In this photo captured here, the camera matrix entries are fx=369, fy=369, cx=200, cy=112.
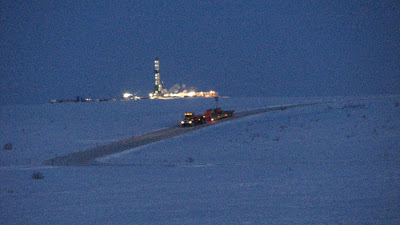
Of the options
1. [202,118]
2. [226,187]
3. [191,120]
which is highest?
[202,118]

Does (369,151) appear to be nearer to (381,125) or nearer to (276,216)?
(381,125)

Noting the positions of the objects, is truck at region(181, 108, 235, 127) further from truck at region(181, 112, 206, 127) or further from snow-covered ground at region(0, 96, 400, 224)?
snow-covered ground at region(0, 96, 400, 224)

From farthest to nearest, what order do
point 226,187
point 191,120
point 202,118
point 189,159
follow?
point 202,118
point 191,120
point 189,159
point 226,187

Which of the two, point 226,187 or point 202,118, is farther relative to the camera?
point 202,118

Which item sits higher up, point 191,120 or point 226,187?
point 191,120

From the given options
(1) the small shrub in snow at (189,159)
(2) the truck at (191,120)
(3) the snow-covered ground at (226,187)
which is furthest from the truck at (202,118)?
(1) the small shrub in snow at (189,159)

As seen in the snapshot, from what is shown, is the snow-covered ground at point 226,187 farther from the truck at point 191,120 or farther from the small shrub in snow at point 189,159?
the truck at point 191,120

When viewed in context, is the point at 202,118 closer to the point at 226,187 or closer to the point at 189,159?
the point at 189,159

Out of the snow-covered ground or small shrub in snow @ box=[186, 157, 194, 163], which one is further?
small shrub in snow @ box=[186, 157, 194, 163]

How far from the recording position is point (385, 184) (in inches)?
418

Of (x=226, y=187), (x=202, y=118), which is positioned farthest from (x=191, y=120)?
(x=226, y=187)

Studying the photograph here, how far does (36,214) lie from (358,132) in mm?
20686

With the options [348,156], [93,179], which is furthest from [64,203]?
[348,156]

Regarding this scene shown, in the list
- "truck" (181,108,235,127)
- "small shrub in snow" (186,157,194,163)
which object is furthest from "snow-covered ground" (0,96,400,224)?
"truck" (181,108,235,127)
